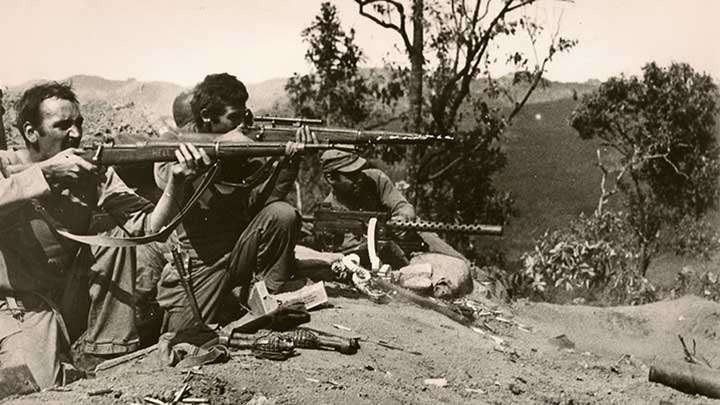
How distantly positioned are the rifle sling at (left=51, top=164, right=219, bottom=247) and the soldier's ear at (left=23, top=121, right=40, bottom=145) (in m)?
0.63

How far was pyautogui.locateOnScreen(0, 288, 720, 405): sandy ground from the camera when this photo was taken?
4668 millimetres

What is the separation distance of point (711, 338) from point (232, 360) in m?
6.18

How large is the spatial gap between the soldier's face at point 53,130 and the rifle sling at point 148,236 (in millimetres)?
544

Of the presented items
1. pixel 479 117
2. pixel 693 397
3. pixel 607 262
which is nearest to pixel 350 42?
pixel 479 117

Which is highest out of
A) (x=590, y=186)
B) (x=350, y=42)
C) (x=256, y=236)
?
(x=350, y=42)

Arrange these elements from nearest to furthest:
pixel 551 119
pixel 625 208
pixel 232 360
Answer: pixel 232 360 → pixel 625 208 → pixel 551 119

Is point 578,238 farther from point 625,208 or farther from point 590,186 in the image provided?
point 590,186

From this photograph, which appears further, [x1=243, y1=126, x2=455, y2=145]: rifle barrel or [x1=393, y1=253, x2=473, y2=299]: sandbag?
[x1=393, y1=253, x2=473, y2=299]: sandbag

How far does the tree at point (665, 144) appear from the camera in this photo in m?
19.4

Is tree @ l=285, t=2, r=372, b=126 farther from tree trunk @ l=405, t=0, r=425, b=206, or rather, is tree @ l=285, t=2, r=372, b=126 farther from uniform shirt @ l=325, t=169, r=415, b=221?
uniform shirt @ l=325, t=169, r=415, b=221

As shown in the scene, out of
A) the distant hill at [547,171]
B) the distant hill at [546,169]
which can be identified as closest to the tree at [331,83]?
the distant hill at [546,169]

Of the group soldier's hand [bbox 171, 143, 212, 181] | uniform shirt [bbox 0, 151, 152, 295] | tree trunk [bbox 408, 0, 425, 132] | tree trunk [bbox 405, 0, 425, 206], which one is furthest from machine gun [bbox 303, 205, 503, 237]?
tree trunk [bbox 408, 0, 425, 132]

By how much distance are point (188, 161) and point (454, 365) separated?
238 cm

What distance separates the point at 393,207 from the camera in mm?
9141
